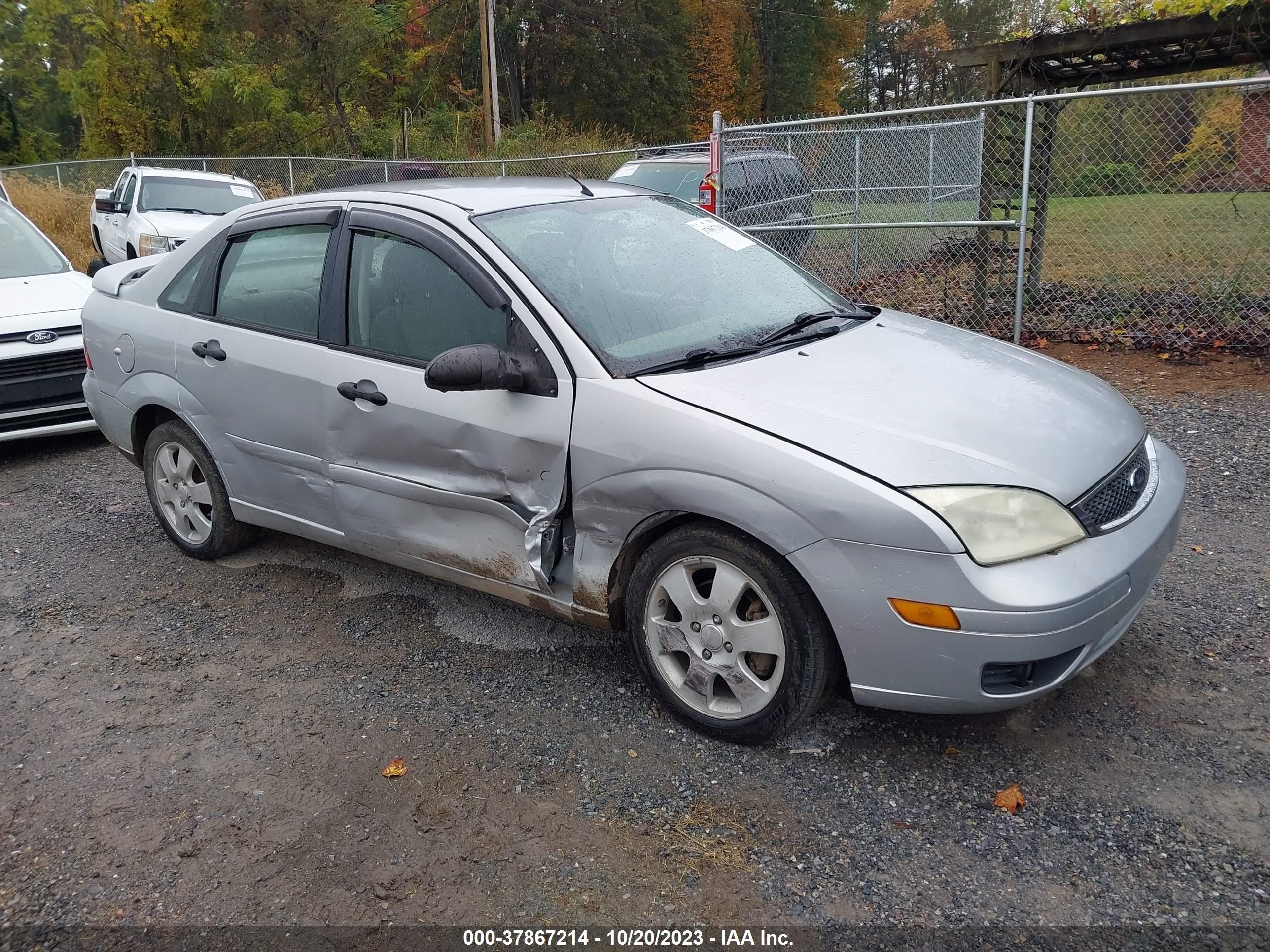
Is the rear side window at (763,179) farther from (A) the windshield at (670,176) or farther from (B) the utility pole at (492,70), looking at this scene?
(B) the utility pole at (492,70)

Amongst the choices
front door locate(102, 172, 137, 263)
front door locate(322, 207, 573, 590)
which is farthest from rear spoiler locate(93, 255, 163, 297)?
front door locate(102, 172, 137, 263)

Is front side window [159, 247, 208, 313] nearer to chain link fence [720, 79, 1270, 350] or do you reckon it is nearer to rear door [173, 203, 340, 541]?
rear door [173, 203, 340, 541]

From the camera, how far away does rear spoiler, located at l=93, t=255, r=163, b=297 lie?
516cm

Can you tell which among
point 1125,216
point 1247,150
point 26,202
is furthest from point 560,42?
point 1247,150

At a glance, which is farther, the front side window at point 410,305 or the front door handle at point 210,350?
the front door handle at point 210,350

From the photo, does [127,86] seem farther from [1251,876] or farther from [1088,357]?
[1251,876]

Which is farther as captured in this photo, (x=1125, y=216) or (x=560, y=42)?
(x=560, y=42)

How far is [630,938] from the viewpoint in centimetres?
252

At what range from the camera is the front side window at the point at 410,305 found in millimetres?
3666

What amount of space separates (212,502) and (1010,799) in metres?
3.69

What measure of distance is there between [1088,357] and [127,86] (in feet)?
117

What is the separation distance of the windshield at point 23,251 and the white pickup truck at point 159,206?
Result: 13.4ft

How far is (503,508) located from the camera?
3574 mm

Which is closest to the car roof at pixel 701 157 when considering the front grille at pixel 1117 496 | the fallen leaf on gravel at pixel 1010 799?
the front grille at pixel 1117 496
